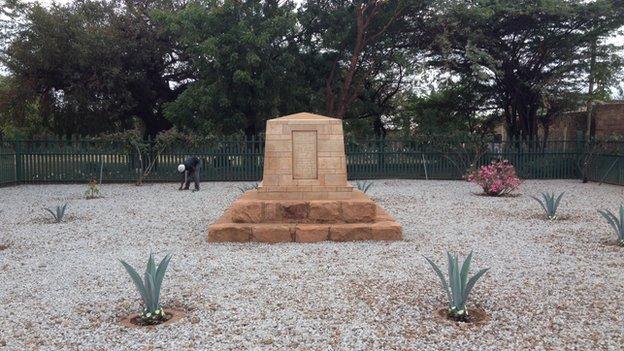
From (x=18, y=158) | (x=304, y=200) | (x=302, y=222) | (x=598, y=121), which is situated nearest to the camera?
(x=302, y=222)

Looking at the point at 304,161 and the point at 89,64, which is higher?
the point at 89,64

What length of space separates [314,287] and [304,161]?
11.2 feet

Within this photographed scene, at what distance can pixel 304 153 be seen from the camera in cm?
835

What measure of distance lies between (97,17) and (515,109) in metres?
18.7

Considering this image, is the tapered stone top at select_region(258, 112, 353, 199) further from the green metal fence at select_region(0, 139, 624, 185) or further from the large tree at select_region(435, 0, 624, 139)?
the large tree at select_region(435, 0, 624, 139)

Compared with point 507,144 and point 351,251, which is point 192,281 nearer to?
point 351,251

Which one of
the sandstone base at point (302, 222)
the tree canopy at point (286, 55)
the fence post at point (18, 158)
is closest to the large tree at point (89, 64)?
the tree canopy at point (286, 55)

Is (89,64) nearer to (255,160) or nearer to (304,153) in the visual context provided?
(255,160)

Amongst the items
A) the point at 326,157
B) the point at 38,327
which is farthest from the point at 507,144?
the point at 38,327

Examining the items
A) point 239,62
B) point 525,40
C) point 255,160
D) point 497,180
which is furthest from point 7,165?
point 525,40

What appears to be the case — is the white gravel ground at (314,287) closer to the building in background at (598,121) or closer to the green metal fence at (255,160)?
the green metal fence at (255,160)

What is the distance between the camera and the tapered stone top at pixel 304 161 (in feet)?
27.1

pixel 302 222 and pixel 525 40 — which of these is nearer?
pixel 302 222

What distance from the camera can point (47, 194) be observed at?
14.8 meters
